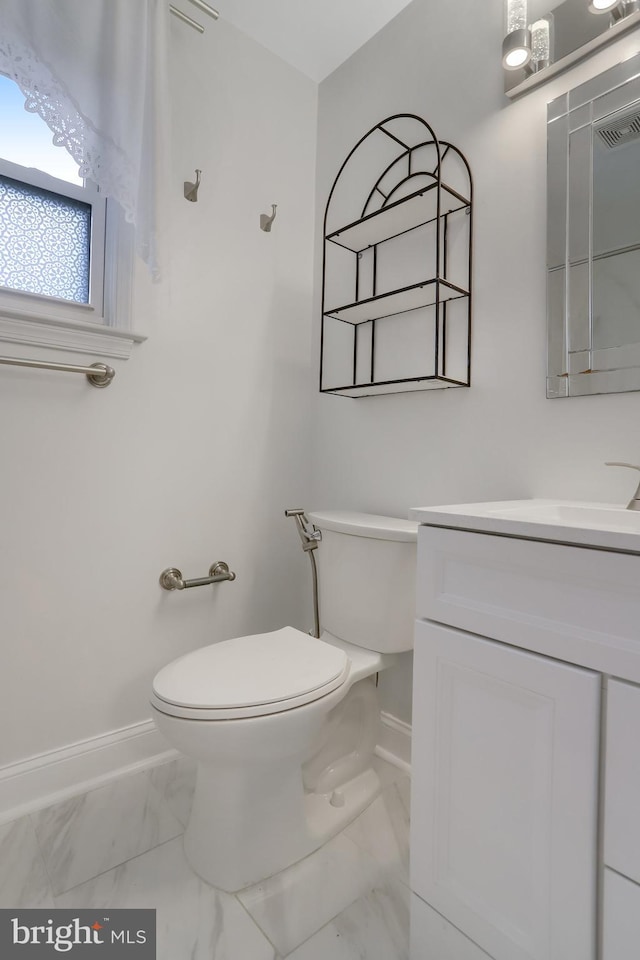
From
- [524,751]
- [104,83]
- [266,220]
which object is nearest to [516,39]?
[266,220]

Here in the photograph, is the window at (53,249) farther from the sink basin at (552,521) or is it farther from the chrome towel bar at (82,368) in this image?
the sink basin at (552,521)

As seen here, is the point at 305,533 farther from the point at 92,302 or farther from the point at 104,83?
the point at 104,83

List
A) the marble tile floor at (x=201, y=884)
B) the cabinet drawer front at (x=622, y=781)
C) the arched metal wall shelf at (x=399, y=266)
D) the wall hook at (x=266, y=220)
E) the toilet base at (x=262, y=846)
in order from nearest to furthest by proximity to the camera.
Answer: the cabinet drawer front at (x=622, y=781) → the marble tile floor at (x=201, y=884) → the toilet base at (x=262, y=846) → the arched metal wall shelf at (x=399, y=266) → the wall hook at (x=266, y=220)

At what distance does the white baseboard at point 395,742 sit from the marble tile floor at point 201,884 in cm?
18

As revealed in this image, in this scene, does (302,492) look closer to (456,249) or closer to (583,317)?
(456,249)

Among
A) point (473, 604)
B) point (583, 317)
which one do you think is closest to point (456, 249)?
point (583, 317)

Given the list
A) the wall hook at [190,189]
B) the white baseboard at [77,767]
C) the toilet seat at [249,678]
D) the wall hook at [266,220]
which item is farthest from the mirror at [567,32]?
the white baseboard at [77,767]

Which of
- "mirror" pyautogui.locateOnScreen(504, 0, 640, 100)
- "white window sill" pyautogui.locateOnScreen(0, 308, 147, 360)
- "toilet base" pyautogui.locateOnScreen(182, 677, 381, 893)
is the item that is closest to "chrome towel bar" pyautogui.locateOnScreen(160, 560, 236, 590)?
"toilet base" pyautogui.locateOnScreen(182, 677, 381, 893)

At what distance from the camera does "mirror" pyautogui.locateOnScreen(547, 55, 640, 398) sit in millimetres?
1093

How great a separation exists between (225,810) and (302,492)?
1.08m

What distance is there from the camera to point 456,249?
4.71 ft

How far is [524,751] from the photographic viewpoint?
74 cm

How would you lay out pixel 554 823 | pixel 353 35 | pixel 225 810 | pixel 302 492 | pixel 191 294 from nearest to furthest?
pixel 554 823, pixel 225 810, pixel 191 294, pixel 353 35, pixel 302 492

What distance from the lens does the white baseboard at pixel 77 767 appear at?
1.27 meters
